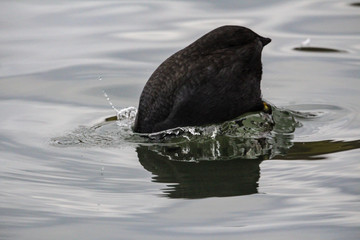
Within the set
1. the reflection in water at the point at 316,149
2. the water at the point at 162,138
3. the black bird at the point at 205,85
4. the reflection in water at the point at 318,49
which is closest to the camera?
the water at the point at 162,138

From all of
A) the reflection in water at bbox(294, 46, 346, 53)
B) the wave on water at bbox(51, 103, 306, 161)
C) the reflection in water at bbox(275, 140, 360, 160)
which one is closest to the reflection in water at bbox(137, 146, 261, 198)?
the wave on water at bbox(51, 103, 306, 161)

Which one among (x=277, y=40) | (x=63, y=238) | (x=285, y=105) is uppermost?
(x=277, y=40)

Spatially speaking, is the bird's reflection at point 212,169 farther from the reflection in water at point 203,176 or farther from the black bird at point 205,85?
the black bird at point 205,85

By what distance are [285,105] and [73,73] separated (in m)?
2.97

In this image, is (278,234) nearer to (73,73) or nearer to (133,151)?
(133,151)

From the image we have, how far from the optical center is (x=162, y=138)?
8336 millimetres

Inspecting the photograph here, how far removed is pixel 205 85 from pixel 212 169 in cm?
104

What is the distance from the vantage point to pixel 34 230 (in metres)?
6.13

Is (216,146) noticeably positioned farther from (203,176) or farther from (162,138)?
(203,176)

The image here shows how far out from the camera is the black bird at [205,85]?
8125 millimetres

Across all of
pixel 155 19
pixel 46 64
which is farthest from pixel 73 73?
pixel 155 19

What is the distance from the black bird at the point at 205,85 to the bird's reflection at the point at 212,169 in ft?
1.20

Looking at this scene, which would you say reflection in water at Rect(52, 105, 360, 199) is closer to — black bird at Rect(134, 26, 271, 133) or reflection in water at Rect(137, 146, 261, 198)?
reflection in water at Rect(137, 146, 261, 198)

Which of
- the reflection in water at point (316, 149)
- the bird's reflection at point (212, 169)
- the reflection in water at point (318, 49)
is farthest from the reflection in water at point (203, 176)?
the reflection in water at point (318, 49)
